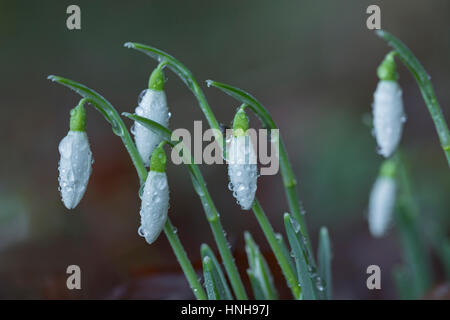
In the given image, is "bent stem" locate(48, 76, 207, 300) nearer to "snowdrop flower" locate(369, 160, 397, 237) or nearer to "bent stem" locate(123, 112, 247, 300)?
"bent stem" locate(123, 112, 247, 300)

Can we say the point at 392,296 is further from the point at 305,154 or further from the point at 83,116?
the point at 83,116

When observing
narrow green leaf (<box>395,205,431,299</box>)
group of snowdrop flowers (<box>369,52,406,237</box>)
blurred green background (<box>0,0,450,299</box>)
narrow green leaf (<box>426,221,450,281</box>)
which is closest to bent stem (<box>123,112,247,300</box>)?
group of snowdrop flowers (<box>369,52,406,237</box>)

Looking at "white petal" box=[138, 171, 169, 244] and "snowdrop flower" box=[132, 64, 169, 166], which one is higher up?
"snowdrop flower" box=[132, 64, 169, 166]

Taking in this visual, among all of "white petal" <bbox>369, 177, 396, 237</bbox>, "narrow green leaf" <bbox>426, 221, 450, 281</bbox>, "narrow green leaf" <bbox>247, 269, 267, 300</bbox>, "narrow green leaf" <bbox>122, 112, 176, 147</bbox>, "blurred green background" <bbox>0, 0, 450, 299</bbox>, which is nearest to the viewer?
"narrow green leaf" <bbox>122, 112, 176, 147</bbox>

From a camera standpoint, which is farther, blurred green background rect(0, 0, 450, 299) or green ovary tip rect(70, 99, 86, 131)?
blurred green background rect(0, 0, 450, 299)

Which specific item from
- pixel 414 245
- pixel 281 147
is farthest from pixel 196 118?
pixel 281 147

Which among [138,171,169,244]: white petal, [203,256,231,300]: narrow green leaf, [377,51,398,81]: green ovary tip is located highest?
[377,51,398,81]: green ovary tip
